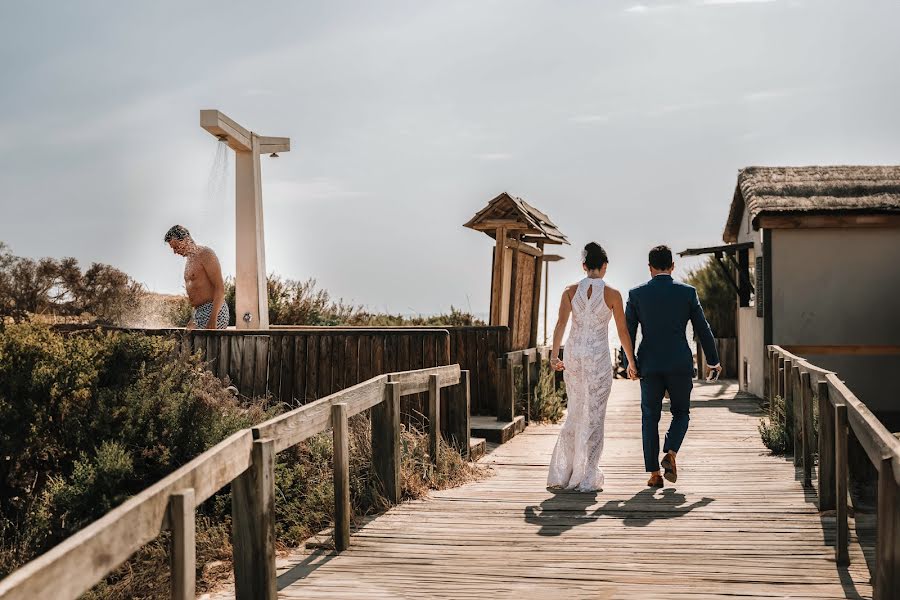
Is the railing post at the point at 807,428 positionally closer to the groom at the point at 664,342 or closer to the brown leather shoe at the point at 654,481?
the groom at the point at 664,342

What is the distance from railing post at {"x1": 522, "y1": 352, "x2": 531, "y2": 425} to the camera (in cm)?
1414

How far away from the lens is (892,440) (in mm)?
4992

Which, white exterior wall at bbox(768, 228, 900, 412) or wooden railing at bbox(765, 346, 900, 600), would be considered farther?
white exterior wall at bbox(768, 228, 900, 412)

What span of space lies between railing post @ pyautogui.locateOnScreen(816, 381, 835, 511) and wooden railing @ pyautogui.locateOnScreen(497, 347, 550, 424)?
5.47 m

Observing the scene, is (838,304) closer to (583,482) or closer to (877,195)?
(877,195)

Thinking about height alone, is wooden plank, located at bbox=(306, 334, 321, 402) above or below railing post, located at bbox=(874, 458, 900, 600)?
above

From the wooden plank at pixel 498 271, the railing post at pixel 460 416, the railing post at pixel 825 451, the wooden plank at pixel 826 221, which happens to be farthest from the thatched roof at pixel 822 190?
the railing post at pixel 825 451

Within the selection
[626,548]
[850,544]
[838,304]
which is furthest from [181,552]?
[838,304]

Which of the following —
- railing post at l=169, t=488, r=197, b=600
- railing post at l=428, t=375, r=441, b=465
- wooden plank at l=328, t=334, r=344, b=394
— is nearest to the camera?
railing post at l=169, t=488, r=197, b=600

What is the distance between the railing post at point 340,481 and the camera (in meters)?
6.78

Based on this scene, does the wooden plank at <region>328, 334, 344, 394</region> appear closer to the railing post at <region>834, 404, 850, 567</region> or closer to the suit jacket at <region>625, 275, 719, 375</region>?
the suit jacket at <region>625, 275, 719, 375</region>

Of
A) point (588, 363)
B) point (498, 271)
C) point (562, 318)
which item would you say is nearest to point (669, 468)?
point (588, 363)

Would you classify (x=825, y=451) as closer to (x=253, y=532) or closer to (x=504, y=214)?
(x=253, y=532)

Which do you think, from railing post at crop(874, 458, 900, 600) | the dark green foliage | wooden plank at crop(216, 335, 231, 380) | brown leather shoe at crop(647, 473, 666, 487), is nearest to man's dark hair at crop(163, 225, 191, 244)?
wooden plank at crop(216, 335, 231, 380)
